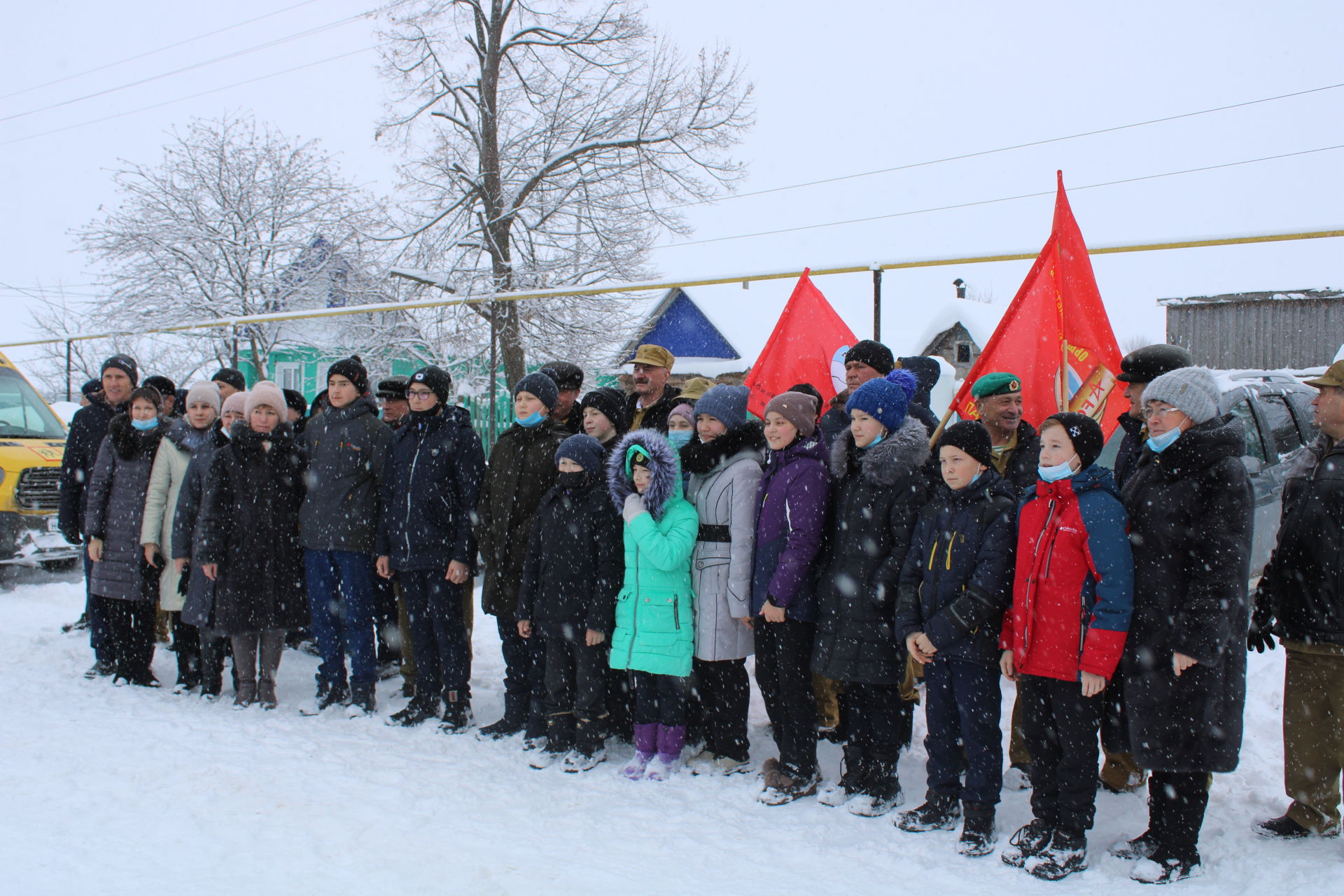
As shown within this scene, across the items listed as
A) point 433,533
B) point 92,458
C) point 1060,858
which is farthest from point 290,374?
point 1060,858

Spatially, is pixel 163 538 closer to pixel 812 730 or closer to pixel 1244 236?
pixel 812 730

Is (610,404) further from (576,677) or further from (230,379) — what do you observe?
(230,379)

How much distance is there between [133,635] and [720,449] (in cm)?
442

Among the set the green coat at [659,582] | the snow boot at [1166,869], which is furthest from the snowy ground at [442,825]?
the green coat at [659,582]

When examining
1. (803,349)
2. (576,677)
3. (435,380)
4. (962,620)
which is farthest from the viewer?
(803,349)

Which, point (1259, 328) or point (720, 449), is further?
point (1259, 328)

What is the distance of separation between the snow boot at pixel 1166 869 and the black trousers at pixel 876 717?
105 centimetres

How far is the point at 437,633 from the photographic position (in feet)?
17.3

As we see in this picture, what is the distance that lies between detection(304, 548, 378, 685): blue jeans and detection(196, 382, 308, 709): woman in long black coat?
18cm

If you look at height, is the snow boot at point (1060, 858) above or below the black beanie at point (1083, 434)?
below

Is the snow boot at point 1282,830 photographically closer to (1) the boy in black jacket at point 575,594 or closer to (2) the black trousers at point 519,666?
(1) the boy in black jacket at point 575,594

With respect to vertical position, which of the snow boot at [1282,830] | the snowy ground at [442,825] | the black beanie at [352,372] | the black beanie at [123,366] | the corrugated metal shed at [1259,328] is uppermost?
the corrugated metal shed at [1259,328]

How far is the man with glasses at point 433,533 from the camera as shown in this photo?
5.22m

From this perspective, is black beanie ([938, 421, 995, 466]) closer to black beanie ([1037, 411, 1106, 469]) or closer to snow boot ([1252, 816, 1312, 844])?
black beanie ([1037, 411, 1106, 469])
